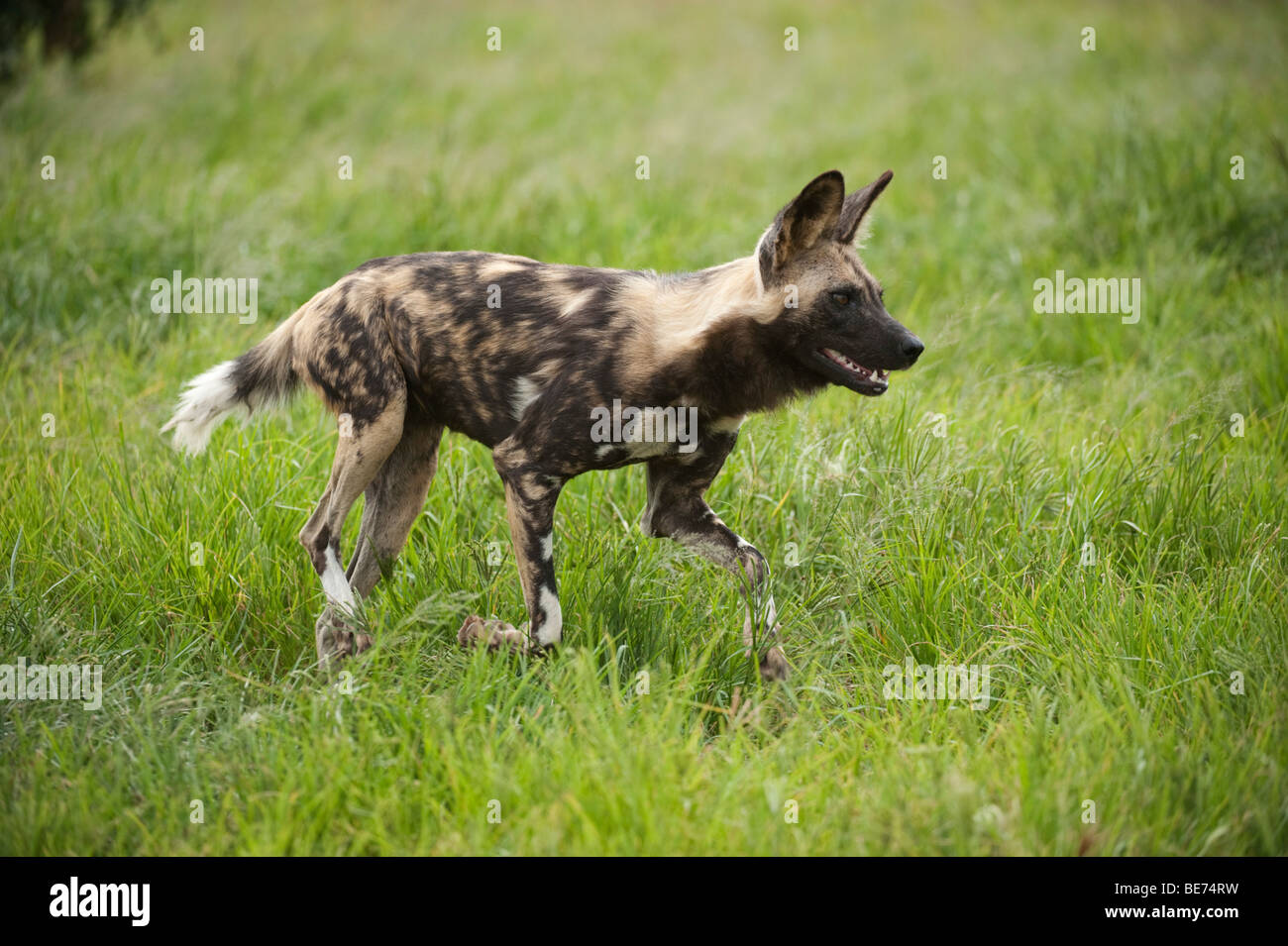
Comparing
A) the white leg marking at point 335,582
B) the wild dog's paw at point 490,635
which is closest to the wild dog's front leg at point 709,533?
the wild dog's paw at point 490,635

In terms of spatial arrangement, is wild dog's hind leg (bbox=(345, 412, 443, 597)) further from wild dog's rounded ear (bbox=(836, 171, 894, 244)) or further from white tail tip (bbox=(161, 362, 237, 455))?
wild dog's rounded ear (bbox=(836, 171, 894, 244))

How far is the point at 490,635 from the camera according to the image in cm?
374

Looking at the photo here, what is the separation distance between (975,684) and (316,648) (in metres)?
2.16

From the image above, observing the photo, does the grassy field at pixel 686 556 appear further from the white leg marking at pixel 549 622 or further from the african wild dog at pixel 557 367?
the african wild dog at pixel 557 367

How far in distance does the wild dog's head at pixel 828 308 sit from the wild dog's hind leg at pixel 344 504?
4.15 ft

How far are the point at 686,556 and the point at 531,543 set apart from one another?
0.83m

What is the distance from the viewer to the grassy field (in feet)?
10.1

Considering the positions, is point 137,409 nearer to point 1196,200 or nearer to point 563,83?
point 1196,200

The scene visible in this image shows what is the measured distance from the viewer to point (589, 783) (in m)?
3.04

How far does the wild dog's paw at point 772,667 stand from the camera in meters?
3.89

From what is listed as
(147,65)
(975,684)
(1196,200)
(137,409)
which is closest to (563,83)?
(147,65)

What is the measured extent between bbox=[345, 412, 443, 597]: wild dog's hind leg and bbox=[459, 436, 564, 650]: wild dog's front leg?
52 cm

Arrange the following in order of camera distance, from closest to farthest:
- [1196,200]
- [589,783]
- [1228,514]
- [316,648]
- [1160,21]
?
1. [589,783]
2. [316,648]
3. [1228,514]
4. [1196,200]
5. [1160,21]

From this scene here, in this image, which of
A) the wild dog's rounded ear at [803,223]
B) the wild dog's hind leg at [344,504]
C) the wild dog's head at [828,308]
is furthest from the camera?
the wild dog's hind leg at [344,504]
